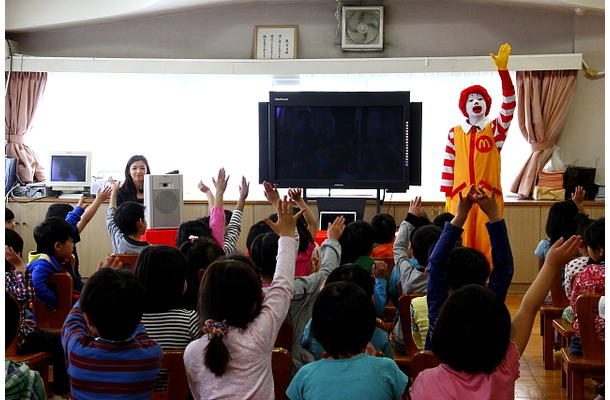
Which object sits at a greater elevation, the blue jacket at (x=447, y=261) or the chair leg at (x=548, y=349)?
the blue jacket at (x=447, y=261)

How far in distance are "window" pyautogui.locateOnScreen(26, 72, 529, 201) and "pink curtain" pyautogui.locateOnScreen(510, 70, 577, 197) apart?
1.86 feet

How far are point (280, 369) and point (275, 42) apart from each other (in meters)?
5.15

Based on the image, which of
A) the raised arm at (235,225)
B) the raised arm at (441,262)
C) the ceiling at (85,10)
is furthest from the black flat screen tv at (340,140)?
the raised arm at (441,262)

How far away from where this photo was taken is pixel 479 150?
4930 millimetres

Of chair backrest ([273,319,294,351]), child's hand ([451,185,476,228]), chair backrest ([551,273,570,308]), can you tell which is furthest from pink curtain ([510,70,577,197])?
chair backrest ([273,319,294,351])

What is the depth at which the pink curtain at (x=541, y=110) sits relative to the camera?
6.46 m

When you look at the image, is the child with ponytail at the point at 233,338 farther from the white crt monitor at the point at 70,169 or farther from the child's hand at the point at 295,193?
the white crt monitor at the point at 70,169

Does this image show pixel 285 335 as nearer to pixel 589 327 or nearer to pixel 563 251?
pixel 563 251

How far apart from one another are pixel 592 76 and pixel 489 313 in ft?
17.8

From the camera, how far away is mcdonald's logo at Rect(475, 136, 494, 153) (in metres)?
4.92

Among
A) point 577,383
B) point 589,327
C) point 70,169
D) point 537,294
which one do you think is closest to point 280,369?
point 537,294

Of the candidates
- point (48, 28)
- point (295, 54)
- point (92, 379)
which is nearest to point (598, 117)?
point (295, 54)

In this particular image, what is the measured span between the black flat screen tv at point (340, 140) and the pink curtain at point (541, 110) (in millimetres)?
1382

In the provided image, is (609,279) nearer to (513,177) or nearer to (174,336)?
(174,336)
